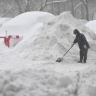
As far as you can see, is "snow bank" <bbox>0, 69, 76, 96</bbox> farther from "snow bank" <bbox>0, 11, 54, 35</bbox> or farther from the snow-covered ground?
"snow bank" <bbox>0, 11, 54, 35</bbox>

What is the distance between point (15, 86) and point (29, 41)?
6.54 metres

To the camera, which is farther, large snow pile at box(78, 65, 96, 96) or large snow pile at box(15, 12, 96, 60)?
large snow pile at box(15, 12, 96, 60)

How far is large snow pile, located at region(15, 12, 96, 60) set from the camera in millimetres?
9578

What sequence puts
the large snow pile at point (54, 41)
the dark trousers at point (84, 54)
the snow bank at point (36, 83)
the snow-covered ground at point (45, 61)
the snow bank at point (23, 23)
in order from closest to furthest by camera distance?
the snow bank at point (36, 83) → the snow-covered ground at point (45, 61) → the dark trousers at point (84, 54) → the large snow pile at point (54, 41) → the snow bank at point (23, 23)

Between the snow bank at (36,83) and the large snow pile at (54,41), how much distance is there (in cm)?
375

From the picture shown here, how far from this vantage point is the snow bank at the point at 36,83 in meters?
4.82

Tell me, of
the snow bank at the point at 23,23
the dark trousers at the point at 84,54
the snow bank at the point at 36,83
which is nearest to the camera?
the snow bank at the point at 36,83

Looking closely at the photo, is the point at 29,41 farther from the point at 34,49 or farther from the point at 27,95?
the point at 27,95

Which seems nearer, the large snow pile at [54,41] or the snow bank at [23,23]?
the large snow pile at [54,41]

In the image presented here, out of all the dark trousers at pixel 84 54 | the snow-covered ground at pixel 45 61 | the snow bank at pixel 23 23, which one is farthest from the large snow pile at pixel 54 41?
the snow bank at pixel 23 23

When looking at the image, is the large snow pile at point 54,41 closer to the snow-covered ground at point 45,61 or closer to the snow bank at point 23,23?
the snow-covered ground at point 45,61

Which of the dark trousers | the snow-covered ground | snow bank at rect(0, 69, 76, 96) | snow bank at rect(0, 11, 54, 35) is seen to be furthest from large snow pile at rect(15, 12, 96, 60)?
snow bank at rect(0, 69, 76, 96)

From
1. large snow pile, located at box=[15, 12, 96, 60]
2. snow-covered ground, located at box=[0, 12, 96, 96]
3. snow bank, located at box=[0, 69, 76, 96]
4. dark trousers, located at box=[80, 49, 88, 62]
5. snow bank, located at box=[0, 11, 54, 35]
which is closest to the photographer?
snow bank, located at box=[0, 69, 76, 96]

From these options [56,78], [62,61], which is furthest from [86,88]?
[62,61]
